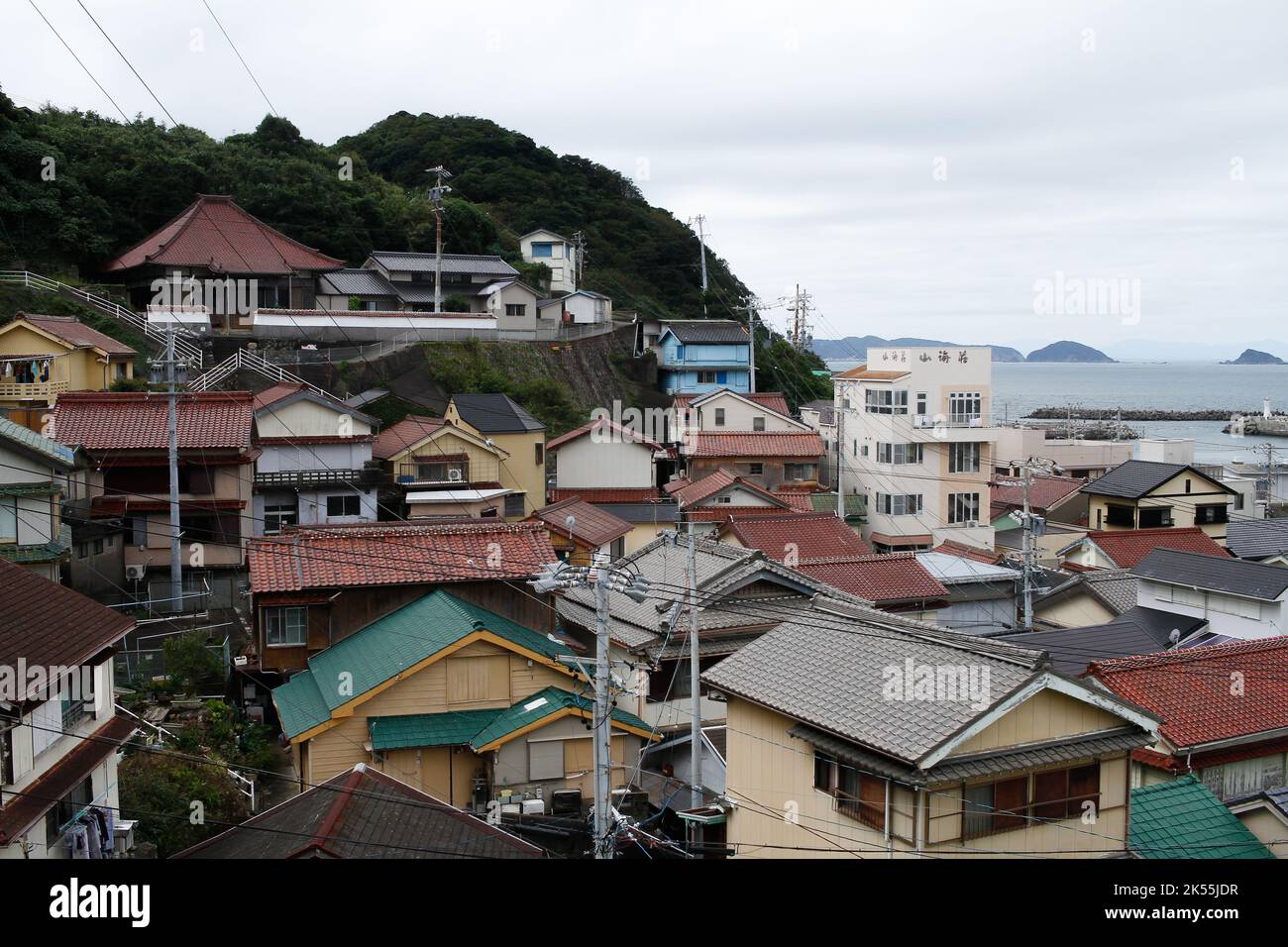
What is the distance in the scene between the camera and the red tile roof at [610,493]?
113ft

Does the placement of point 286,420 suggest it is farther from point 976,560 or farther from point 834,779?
point 834,779

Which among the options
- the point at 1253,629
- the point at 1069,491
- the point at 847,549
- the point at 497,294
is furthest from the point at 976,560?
the point at 497,294

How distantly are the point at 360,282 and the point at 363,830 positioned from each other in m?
37.9

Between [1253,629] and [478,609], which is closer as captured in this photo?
[478,609]

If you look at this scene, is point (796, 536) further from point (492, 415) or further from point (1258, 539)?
point (1258, 539)

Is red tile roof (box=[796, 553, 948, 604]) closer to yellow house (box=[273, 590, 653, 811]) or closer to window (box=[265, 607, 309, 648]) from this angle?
yellow house (box=[273, 590, 653, 811])

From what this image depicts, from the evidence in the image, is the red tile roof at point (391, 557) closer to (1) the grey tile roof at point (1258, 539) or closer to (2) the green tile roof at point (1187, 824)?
(2) the green tile roof at point (1187, 824)

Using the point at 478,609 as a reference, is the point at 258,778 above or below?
below

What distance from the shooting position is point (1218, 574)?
2109 centimetres

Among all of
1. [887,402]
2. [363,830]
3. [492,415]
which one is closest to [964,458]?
[887,402]

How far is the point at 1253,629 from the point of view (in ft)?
66.8

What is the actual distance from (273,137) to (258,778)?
157 ft

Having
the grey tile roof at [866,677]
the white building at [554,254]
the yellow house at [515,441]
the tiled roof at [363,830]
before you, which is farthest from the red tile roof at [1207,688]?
the white building at [554,254]

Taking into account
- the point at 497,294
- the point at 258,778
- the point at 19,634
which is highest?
the point at 497,294
